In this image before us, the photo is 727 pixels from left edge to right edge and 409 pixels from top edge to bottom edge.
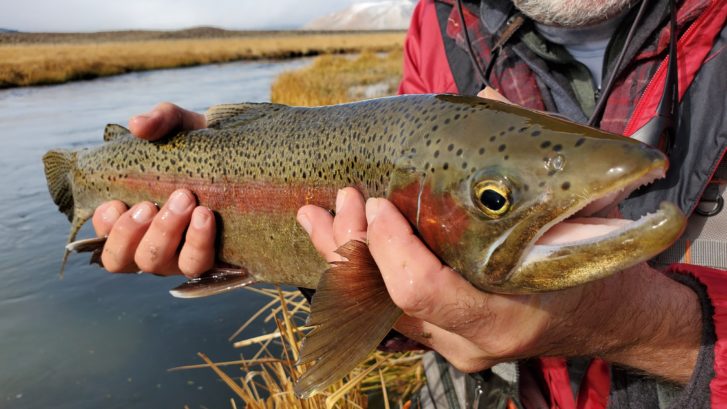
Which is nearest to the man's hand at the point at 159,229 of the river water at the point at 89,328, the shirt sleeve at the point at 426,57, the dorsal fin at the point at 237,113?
the dorsal fin at the point at 237,113

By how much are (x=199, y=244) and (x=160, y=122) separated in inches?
25.3

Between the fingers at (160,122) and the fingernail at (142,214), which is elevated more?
the fingers at (160,122)

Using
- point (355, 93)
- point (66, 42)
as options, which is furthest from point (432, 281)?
point (66, 42)

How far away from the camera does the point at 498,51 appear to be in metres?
2.67

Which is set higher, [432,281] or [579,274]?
[579,274]

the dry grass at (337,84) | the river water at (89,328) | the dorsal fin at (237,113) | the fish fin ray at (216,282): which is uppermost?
the dorsal fin at (237,113)

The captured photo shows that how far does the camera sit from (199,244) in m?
2.38

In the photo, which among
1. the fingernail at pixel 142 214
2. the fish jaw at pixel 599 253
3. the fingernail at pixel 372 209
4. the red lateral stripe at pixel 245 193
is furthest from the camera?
the fingernail at pixel 142 214

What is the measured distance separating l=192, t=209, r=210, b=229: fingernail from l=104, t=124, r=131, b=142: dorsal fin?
84 centimetres

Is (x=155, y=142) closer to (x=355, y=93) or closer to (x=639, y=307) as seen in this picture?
(x=639, y=307)

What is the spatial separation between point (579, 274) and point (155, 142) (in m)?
Answer: 2.12

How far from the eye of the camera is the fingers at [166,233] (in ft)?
7.87

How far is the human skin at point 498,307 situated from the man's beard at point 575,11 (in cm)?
72

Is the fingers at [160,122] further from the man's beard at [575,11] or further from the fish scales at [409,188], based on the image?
the man's beard at [575,11]
